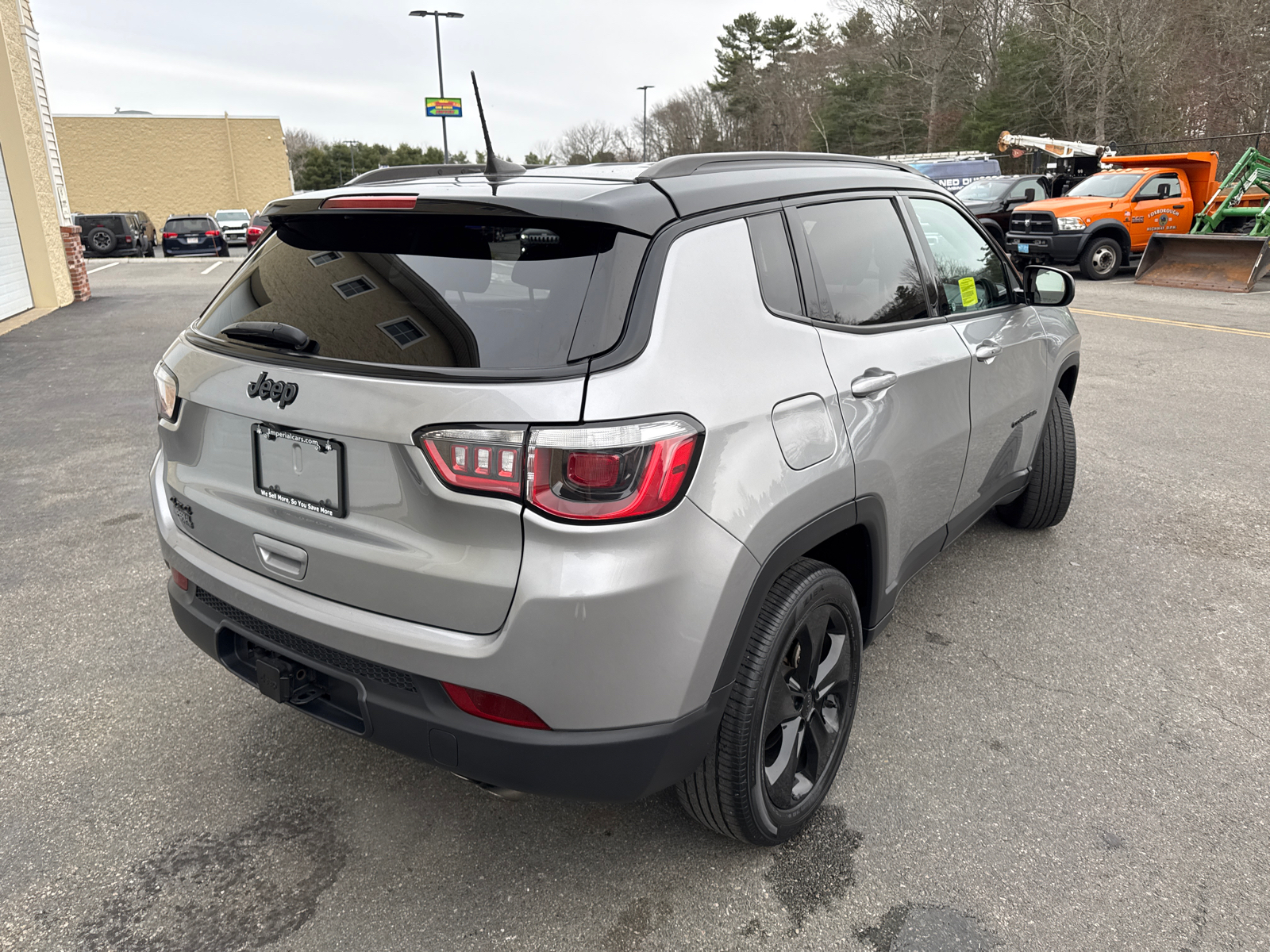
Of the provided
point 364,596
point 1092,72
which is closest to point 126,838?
point 364,596

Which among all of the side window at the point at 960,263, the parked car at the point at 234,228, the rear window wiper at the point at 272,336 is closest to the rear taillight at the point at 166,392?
the rear window wiper at the point at 272,336

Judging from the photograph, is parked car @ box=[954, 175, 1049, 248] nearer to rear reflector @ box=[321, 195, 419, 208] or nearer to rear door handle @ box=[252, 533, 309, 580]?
rear reflector @ box=[321, 195, 419, 208]

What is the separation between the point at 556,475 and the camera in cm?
175

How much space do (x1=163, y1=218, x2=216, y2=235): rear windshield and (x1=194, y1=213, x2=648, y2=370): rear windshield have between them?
→ 28332mm

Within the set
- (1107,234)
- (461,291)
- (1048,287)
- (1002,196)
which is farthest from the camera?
(1002,196)

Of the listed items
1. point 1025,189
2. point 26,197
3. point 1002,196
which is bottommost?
point 1002,196

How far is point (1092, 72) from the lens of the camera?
33.1m

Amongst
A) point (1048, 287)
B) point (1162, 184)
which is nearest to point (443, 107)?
point (1162, 184)

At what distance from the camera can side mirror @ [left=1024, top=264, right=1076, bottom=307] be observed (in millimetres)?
3844

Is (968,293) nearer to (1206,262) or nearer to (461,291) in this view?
(461,291)

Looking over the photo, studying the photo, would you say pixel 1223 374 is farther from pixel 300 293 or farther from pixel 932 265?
pixel 300 293

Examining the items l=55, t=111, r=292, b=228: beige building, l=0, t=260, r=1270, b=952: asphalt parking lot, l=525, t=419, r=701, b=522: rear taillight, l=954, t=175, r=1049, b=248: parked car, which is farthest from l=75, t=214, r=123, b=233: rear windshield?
l=525, t=419, r=701, b=522: rear taillight

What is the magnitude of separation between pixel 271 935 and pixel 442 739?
0.71m

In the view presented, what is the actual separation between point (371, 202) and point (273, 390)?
521mm
